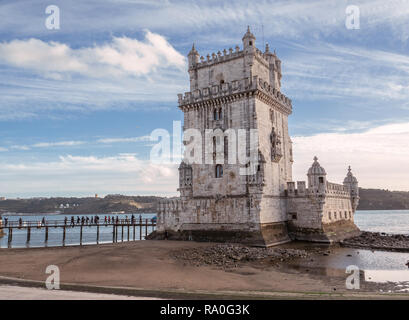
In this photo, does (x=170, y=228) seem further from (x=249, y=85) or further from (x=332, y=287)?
(x=332, y=287)

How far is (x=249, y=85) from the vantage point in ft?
107

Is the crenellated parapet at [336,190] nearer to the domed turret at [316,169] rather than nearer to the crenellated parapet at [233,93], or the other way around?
the domed turret at [316,169]

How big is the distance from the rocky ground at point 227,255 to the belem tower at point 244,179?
391 centimetres

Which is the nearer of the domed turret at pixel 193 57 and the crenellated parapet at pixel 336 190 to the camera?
the crenellated parapet at pixel 336 190

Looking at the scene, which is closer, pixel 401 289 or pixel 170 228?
pixel 401 289

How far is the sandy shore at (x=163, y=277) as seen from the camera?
41.4 ft

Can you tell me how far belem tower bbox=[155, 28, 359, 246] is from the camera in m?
31.8

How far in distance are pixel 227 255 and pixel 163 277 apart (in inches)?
325

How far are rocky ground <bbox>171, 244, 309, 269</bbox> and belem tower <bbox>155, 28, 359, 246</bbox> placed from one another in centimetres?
391

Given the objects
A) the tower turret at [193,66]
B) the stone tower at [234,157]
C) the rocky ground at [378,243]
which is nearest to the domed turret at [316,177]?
the stone tower at [234,157]

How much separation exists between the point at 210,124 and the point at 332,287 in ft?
72.7

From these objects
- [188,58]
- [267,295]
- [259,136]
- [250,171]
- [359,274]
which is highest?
[188,58]

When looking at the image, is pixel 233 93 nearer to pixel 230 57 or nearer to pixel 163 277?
pixel 230 57
